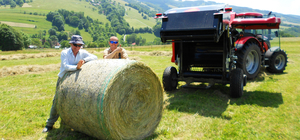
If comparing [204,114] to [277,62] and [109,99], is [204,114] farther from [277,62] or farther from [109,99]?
[277,62]

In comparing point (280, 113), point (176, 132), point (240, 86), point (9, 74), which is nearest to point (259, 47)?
point (240, 86)

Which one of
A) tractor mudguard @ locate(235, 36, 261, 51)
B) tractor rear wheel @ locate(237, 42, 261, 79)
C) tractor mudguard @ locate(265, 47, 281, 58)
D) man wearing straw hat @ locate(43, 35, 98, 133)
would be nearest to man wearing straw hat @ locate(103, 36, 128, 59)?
man wearing straw hat @ locate(43, 35, 98, 133)

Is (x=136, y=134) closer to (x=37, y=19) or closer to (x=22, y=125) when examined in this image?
(x=22, y=125)

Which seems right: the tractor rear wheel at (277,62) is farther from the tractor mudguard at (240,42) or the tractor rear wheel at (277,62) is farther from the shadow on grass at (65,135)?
the shadow on grass at (65,135)

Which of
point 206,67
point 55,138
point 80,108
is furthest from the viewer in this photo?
point 206,67

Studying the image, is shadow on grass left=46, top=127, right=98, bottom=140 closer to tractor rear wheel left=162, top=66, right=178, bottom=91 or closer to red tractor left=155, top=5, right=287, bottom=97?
red tractor left=155, top=5, right=287, bottom=97

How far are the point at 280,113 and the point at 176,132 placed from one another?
2.81 m

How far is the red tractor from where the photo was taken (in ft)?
18.5

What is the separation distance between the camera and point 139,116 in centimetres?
407

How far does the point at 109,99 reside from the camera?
340 cm

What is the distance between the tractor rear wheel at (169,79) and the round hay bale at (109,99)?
2.69m

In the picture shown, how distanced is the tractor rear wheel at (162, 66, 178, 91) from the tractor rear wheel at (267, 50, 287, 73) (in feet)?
18.2

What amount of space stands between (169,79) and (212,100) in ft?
5.05

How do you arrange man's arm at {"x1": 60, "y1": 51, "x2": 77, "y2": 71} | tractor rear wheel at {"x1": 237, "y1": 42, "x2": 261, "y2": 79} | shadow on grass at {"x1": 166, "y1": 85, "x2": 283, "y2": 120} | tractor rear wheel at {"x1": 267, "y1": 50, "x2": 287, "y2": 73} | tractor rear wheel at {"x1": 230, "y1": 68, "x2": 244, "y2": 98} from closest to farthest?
man's arm at {"x1": 60, "y1": 51, "x2": 77, "y2": 71} < shadow on grass at {"x1": 166, "y1": 85, "x2": 283, "y2": 120} < tractor rear wheel at {"x1": 230, "y1": 68, "x2": 244, "y2": 98} < tractor rear wheel at {"x1": 237, "y1": 42, "x2": 261, "y2": 79} < tractor rear wheel at {"x1": 267, "y1": 50, "x2": 287, "y2": 73}
